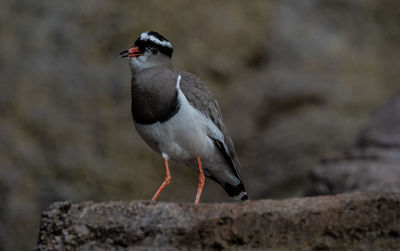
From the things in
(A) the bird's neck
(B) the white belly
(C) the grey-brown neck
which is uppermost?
(A) the bird's neck

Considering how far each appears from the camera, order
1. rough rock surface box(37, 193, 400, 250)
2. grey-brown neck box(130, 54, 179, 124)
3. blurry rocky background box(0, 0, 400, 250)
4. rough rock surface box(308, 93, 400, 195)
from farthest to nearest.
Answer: blurry rocky background box(0, 0, 400, 250)
rough rock surface box(308, 93, 400, 195)
grey-brown neck box(130, 54, 179, 124)
rough rock surface box(37, 193, 400, 250)

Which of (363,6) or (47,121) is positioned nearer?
(47,121)

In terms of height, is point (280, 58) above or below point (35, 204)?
above

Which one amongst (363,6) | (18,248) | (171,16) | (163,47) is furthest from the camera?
(363,6)

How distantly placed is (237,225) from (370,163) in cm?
370

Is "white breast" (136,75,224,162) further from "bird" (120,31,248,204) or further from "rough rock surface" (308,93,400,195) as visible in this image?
"rough rock surface" (308,93,400,195)

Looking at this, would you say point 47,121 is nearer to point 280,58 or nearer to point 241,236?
point 280,58

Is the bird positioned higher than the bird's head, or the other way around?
the bird's head

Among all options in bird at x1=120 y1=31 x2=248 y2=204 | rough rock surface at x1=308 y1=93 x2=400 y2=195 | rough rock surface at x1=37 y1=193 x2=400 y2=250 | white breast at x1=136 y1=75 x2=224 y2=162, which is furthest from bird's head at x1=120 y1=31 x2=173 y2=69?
rough rock surface at x1=308 y1=93 x2=400 y2=195

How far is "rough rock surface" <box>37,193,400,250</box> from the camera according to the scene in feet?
11.5

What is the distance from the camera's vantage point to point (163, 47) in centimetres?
444

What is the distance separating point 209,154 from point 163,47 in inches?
36.3

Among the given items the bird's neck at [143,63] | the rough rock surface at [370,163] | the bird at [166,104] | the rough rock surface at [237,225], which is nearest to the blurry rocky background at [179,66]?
the rough rock surface at [370,163]

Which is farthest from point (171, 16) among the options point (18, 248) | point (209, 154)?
point (209, 154)
